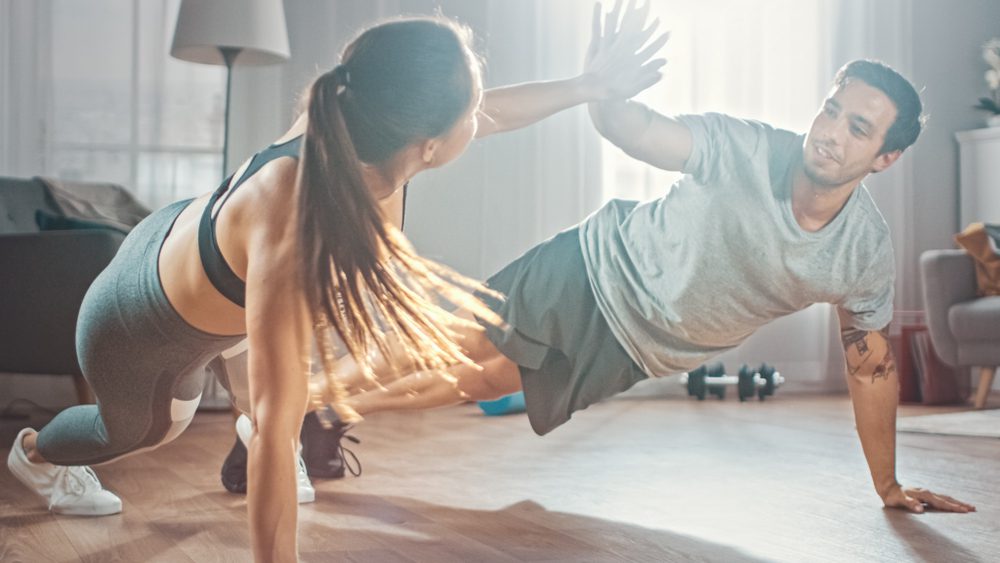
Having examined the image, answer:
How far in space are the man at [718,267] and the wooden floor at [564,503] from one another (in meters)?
0.21

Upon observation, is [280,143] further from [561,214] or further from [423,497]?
[561,214]

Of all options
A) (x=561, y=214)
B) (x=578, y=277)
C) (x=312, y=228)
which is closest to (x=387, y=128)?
(x=312, y=228)

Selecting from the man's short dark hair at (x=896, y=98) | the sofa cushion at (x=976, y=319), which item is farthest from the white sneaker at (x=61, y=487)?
the sofa cushion at (x=976, y=319)

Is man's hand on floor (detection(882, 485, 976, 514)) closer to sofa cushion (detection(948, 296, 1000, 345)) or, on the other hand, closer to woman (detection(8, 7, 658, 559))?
woman (detection(8, 7, 658, 559))

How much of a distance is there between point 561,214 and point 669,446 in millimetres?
1741

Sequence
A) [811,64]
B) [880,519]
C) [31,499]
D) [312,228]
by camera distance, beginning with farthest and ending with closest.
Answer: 1. [811,64]
2. [31,499]
3. [880,519]
4. [312,228]

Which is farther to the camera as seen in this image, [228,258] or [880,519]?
[880,519]

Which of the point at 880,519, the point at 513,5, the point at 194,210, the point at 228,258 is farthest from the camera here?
the point at 513,5

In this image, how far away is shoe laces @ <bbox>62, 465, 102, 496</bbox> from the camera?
86.1 inches

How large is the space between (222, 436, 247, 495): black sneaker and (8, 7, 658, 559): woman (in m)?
0.84

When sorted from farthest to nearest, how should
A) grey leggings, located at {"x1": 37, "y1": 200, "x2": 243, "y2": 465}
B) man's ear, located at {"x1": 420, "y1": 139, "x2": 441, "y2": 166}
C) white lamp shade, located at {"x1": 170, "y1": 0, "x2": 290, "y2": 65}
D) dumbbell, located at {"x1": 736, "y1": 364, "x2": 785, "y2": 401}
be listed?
dumbbell, located at {"x1": 736, "y1": 364, "x2": 785, "y2": 401}, white lamp shade, located at {"x1": 170, "y1": 0, "x2": 290, "y2": 65}, grey leggings, located at {"x1": 37, "y1": 200, "x2": 243, "y2": 465}, man's ear, located at {"x1": 420, "y1": 139, "x2": 441, "y2": 166}

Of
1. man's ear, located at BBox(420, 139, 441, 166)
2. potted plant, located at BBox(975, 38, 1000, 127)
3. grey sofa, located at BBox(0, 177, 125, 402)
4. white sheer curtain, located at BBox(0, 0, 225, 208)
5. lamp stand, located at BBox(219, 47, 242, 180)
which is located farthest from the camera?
potted plant, located at BBox(975, 38, 1000, 127)

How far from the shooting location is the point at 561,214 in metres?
4.81

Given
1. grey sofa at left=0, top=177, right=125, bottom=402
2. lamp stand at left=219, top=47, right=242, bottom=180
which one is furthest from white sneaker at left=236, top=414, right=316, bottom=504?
lamp stand at left=219, top=47, right=242, bottom=180
